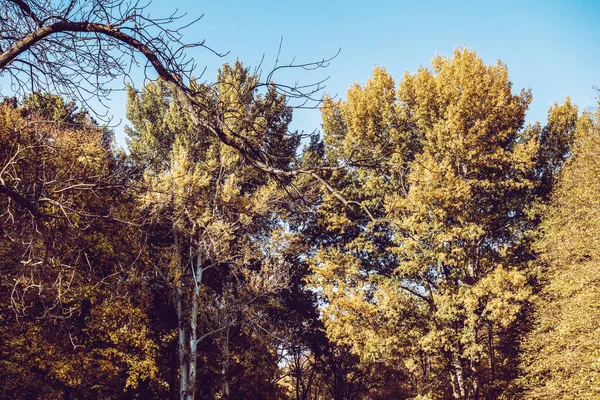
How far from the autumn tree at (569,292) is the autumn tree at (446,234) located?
2.65 ft

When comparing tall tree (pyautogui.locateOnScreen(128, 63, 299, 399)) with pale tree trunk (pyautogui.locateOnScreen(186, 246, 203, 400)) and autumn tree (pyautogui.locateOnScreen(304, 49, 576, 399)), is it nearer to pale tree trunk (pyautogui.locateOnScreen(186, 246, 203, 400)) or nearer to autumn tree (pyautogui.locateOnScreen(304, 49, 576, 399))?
pale tree trunk (pyautogui.locateOnScreen(186, 246, 203, 400))

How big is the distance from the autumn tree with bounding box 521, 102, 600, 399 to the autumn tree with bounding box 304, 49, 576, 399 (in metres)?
0.81

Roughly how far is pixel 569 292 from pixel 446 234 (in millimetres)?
3357

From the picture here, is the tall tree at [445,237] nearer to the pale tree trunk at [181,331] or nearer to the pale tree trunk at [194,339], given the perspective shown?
the pale tree trunk at [194,339]

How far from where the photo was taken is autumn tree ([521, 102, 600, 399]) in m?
9.29

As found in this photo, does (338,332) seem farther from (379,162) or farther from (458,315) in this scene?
(379,162)

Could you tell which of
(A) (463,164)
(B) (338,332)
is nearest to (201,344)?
(B) (338,332)

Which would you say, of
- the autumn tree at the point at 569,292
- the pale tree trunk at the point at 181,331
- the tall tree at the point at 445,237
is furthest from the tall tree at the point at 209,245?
the autumn tree at the point at 569,292

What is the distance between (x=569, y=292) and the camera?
10.2 m

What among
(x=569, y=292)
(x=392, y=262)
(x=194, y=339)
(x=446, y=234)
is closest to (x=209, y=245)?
(x=194, y=339)

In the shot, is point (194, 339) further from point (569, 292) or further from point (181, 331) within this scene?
point (569, 292)

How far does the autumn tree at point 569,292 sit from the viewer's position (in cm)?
929


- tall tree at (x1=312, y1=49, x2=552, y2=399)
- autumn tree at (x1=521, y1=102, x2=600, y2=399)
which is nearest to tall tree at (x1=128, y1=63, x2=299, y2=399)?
tall tree at (x1=312, y1=49, x2=552, y2=399)

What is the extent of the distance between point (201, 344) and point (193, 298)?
349 cm
